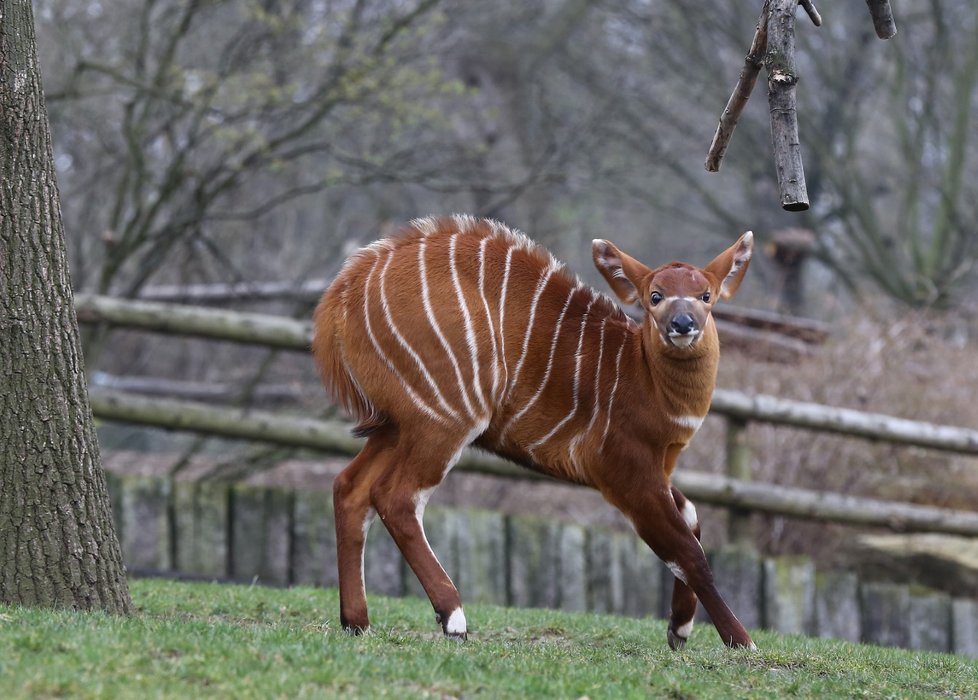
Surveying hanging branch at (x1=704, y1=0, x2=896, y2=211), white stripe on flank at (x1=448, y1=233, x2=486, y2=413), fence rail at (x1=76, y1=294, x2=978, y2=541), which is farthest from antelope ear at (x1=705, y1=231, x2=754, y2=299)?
fence rail at (x1=76, y1=294, x2=978, y2=541)

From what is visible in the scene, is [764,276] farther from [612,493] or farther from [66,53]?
[612,493]

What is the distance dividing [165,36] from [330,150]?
97.3 inches

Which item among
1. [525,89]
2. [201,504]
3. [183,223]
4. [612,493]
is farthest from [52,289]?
[525,89]

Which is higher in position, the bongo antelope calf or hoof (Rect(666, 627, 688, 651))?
the bongo antelope calf

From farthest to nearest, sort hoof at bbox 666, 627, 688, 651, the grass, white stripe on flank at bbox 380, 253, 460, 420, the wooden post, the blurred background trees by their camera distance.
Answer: the blurred background trees < the wooden post < hoof at bbox 666, 627, 688, 651 < white stripe on flank at bbox 380, 253, 460, 420 < the grass

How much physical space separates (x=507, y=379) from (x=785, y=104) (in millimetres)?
1625

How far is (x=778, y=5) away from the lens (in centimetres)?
458

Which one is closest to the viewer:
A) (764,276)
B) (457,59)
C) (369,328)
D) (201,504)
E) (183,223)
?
(369,328)

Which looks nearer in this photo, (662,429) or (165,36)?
(662,429)

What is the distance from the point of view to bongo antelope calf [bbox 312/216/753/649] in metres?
5.09

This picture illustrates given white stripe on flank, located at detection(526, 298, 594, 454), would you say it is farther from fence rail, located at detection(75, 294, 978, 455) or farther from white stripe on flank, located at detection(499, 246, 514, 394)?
fence rail, located at detection(75, 294, 978, 455)

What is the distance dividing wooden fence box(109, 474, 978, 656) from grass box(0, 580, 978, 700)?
2238 mm

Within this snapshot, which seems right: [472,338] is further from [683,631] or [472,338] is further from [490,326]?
[683,631]

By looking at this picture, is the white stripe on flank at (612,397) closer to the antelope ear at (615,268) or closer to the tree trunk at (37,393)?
the antelope ear at (615,268)
